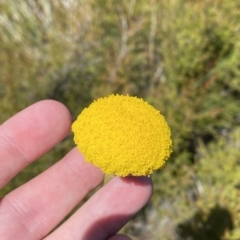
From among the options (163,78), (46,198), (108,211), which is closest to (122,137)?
(108,211)

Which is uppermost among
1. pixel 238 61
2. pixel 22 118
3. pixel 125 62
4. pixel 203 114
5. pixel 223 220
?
pixel 22 118

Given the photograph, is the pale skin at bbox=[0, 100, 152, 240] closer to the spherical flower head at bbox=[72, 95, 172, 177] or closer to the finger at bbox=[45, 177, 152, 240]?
the finger at bbox=[45, 177, 152, 240]

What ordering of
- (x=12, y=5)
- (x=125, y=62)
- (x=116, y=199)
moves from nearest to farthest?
(x=116, y=199), (x=125, y=62), (x=12, y=5)

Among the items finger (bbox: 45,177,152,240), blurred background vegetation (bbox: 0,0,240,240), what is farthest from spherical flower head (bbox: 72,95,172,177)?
blurred background vegetation (bbox: 0,0,240,240)

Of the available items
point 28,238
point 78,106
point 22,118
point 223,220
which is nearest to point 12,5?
point 78,106

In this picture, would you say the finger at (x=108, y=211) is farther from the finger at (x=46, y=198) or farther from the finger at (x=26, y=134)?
the finger at (x=26, y=134)

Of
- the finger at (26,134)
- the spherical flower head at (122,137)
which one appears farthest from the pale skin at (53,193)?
the spherical flower head at (122,137)

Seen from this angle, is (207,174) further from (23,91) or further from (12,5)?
(12,5)
